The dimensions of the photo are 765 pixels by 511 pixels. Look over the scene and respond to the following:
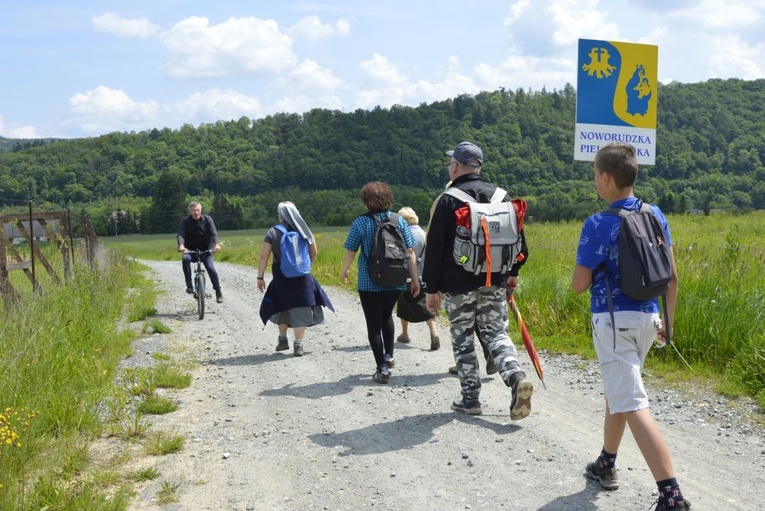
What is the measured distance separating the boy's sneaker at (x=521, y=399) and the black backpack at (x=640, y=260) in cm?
143

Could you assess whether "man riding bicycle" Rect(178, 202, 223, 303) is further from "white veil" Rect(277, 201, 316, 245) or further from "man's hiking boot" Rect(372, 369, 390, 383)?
"man's hiking boot" Rect(372, 369, 390, 383)

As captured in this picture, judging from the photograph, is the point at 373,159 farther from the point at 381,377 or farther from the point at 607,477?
the point at 607,477

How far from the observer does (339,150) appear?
97250 mm

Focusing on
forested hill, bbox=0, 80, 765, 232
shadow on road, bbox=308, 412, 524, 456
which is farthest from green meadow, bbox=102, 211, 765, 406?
forested hill, bbox=0, 80, 765, 232

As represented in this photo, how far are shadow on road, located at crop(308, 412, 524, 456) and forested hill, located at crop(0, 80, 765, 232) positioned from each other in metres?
42.5

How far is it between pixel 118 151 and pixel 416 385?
94387 mm

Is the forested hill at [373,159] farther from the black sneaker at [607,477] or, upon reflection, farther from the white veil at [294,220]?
the black sneaker at [607,477]

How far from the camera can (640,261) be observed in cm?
363

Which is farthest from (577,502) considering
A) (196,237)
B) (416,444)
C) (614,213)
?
(196,237)

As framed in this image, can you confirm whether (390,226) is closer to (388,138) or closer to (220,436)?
(220,436)

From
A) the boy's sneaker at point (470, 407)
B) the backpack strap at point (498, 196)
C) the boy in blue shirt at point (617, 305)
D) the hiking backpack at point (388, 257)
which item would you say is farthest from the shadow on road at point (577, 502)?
the hiking backpack at point (388, 257)

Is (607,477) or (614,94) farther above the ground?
(614,94)

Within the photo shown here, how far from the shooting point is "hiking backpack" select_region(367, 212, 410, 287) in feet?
22.1

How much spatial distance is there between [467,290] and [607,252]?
5.95 ft
